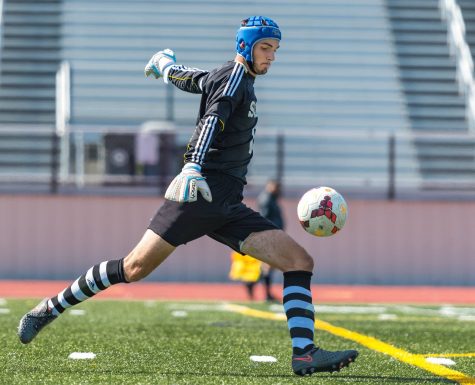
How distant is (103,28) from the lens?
21.0 m

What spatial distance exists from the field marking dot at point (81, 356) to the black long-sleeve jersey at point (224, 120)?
4.59 ft

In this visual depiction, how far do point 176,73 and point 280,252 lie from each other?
1266mm

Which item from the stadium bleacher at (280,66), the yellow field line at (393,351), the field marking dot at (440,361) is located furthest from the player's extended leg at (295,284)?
the stadium bleacher at (280,66)

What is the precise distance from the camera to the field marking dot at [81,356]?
20.4 ft

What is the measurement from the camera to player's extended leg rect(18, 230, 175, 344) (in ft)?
18.5

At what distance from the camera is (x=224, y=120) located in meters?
5.44

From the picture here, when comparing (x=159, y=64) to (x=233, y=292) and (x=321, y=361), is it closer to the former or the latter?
(x=321, y=361)

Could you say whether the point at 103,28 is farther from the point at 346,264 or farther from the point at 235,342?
the point at 235,342

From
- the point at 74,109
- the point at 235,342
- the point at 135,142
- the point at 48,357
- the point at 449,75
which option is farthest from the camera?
the point at 449,75

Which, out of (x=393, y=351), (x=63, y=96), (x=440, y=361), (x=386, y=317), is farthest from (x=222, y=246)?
(x=440, y=361)

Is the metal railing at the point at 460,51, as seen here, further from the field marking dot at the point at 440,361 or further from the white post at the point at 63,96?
the field marking dot at the point at 440,361

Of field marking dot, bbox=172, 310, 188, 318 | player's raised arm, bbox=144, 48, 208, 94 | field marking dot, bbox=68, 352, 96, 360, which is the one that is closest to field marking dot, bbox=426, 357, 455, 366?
field marking dot, bbox=68, 352, 96, 360

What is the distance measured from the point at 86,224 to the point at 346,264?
420cm

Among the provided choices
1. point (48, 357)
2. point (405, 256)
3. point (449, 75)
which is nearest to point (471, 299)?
point (405, 256)
